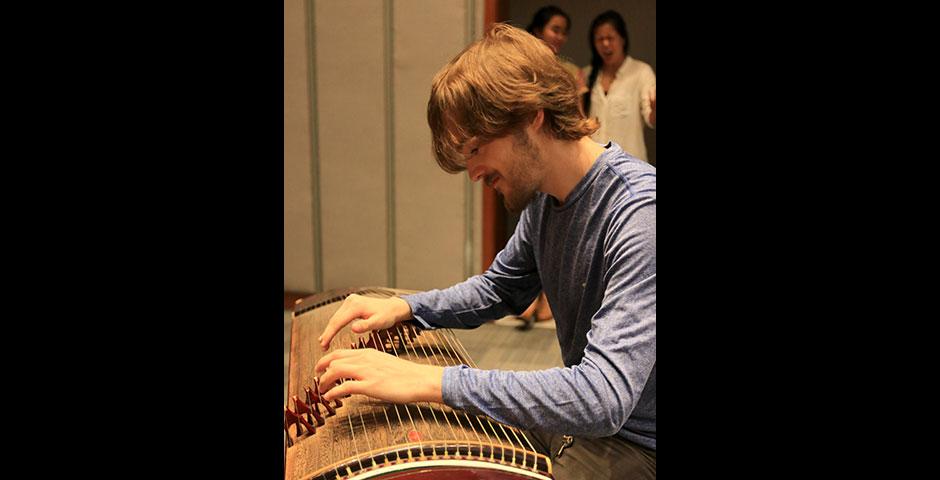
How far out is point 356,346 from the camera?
4.56 ft

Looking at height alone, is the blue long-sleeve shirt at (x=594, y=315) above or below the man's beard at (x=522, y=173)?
below

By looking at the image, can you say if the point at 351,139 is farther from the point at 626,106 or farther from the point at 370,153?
the point at 626,106

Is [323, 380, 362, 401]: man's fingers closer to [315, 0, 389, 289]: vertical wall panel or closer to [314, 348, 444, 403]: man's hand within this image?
[314, 348, 444, 403]: man's hand

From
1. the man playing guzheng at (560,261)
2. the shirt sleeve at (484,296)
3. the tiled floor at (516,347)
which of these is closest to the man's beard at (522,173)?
the man playing guzheng at (560,261)

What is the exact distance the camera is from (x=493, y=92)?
3.56 ft

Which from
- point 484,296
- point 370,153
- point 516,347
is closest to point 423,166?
point 370,153

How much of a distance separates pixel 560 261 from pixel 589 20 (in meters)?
0.39

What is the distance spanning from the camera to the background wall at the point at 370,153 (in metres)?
1.15

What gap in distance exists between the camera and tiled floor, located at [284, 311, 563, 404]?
1740 millimetres

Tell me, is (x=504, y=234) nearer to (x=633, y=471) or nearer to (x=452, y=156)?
(x=452, y=156)

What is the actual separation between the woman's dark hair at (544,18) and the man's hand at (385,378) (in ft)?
1.85

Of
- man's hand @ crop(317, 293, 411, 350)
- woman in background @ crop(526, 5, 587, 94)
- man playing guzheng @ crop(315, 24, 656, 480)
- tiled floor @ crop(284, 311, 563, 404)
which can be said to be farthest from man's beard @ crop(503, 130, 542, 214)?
tiled floor @ crop(284, 311, 563, 404)

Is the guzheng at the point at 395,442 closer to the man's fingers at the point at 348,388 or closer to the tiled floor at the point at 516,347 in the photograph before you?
the man's fingers at the point at 348,388

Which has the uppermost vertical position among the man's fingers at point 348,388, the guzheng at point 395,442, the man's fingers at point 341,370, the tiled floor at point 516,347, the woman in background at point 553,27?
the woman in background at point 553,27
